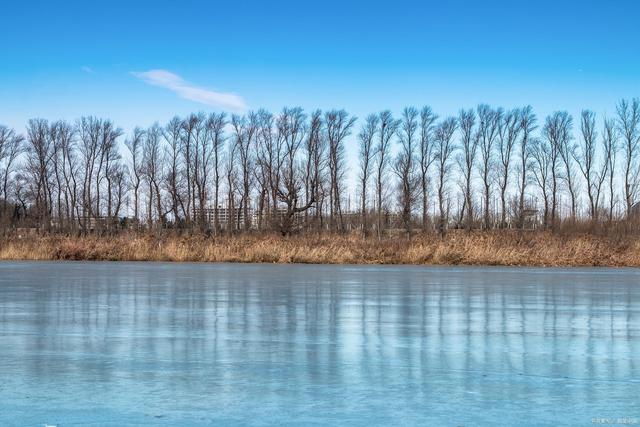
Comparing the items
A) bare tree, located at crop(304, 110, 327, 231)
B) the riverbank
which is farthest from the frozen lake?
bare tree, located at crop(304, 110, 327, 231)

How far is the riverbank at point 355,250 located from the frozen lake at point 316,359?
37.2ft

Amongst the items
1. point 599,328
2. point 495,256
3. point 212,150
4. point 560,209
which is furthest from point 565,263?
point 212,150

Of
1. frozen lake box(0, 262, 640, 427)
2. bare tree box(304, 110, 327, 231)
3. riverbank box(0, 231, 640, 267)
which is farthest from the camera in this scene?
bare tree box(304, 110, 327, 231)

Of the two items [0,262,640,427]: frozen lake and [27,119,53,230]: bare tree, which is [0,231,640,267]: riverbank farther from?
[27,119,53,230]: bare tree

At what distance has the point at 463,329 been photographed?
283 inches

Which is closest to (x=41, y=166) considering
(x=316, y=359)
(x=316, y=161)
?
(x=316, y=161)

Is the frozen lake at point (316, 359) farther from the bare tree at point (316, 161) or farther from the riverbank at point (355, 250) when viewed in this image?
the bare tree at point (316, 161)

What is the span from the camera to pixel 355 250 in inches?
928

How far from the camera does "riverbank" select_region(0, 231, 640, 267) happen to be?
22.2 meters

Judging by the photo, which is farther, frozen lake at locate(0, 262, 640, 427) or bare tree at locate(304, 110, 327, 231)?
bare tree at locate(304, 110, 327, 231)

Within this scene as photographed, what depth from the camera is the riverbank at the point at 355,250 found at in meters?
22.2

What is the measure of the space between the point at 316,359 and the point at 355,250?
1817 centimetres

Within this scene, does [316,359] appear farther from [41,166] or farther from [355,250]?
[41,166]

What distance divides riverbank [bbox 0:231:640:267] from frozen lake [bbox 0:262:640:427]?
11337 millimetres
